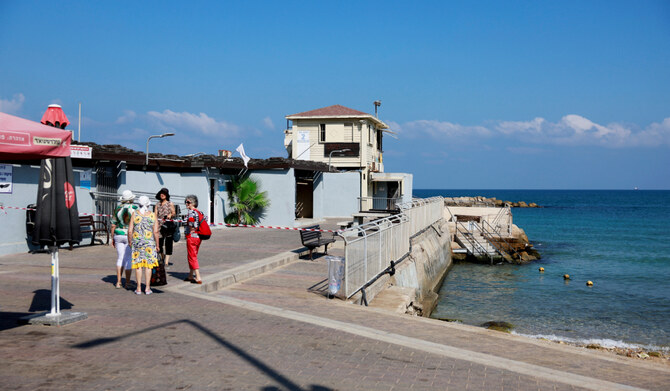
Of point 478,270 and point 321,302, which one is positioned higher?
point 321,302

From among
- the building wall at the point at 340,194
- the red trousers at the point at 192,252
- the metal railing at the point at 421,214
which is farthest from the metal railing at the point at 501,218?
the red trousers at the point at 192,252

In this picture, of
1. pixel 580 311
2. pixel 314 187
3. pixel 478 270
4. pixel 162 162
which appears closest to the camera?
pixel 580 311

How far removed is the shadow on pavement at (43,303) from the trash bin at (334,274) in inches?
180

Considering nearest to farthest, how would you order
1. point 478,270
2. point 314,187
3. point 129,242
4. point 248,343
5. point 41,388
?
point 41,388 → point 248,343 → point 129,242 → point 478,270 → point 314,187

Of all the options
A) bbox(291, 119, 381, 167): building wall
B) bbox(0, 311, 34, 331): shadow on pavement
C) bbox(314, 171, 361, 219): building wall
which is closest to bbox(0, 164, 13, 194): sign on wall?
bbox(0, 311, 34, 331): shadow on pavement

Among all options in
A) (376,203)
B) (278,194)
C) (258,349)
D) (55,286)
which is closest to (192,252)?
(55,286)

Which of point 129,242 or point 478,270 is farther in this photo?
point 478,270

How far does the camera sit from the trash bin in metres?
10.6

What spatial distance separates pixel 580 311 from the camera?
757 inches

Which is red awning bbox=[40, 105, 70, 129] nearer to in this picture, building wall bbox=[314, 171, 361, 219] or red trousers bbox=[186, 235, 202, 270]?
red trousers bbox=[186, 235, 202, 270]

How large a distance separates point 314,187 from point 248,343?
25.5 meters

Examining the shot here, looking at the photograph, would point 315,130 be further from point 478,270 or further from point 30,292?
point 30,292

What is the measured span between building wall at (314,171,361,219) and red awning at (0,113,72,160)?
26533mm

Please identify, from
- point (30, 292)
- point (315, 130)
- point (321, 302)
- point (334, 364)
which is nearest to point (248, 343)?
point (334, 364)
